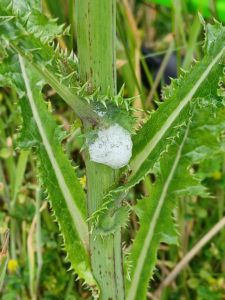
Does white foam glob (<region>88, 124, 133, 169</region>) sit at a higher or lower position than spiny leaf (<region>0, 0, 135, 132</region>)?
lower

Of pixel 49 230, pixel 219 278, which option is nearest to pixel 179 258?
pixel 219 278

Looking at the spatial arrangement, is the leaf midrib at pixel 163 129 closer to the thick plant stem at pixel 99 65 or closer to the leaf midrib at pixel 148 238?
the thick plant stem at pixel 99 65

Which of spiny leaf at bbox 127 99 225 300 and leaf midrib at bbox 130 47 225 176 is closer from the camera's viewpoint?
leaf midrib at bbox 130 47 225 176

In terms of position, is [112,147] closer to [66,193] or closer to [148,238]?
[66,193]

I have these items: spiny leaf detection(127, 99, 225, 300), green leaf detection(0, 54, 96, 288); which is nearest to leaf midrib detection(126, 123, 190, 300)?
spiny leaf detection(127, 99, 225, 300)

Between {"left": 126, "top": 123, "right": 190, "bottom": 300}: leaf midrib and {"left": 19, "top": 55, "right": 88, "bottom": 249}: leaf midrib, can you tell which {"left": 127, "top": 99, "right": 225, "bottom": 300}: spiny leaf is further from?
{"left": 19, "top": 55, "right": 88, "bottom": 249}: leaf midrib

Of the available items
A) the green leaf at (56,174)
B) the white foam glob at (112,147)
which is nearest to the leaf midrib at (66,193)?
the green leaf at (56,174)

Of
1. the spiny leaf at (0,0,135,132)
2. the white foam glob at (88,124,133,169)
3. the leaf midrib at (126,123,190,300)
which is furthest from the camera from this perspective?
the leaf midrib at (126,123,190,300)
